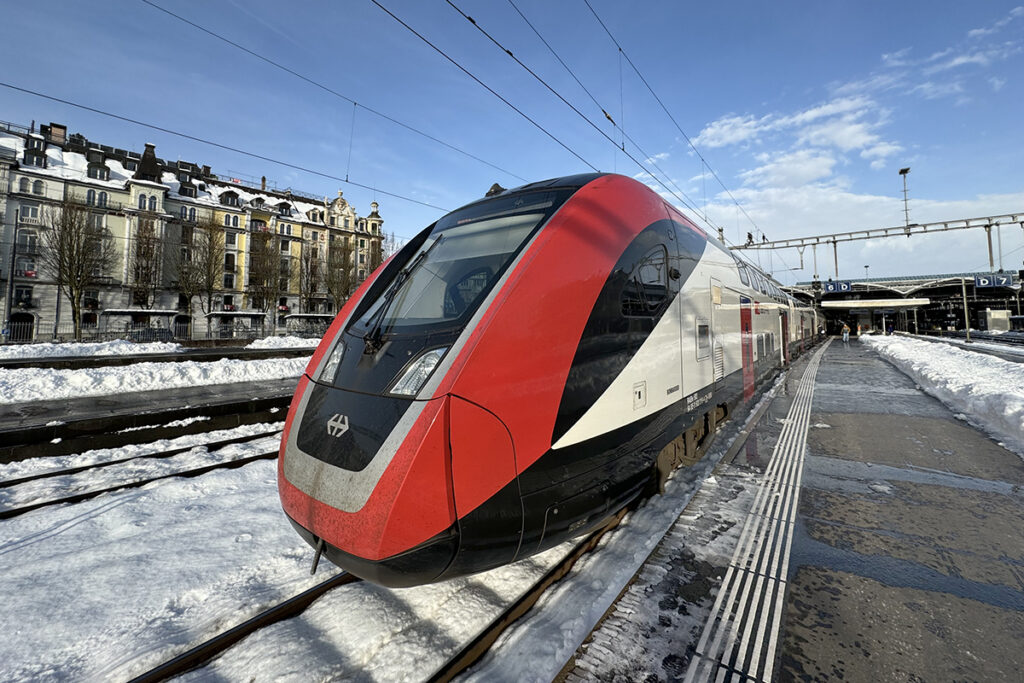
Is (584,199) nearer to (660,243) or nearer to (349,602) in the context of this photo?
(660,243)

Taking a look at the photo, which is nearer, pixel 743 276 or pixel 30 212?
pixel 743 276

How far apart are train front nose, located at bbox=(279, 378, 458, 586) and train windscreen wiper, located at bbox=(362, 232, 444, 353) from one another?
431 millimetres

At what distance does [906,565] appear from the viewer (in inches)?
133

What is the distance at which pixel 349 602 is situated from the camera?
2857mm

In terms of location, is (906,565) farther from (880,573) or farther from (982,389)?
(982,389)

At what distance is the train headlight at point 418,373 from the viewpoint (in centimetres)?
228

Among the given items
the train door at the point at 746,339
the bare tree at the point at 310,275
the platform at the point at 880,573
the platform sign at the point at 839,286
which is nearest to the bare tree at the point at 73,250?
the bare tree at the point at 310,275

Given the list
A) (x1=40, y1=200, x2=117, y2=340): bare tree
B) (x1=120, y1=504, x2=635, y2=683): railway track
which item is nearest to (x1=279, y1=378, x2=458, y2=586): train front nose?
(x1=120, y1=504, x2=635, y2=683): railway track

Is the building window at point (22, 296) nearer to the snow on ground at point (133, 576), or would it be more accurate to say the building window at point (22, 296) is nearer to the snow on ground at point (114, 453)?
the snow on ground at point (114, 453)

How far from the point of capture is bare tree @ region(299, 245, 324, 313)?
142 feet

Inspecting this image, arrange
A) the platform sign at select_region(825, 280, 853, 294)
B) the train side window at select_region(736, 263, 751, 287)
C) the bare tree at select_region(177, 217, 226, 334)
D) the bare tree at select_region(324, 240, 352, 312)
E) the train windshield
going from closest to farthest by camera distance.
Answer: the train windshield, the train side window at select_region(736, 263, 751, 287), the bare tree at select_region(177, 217, 226, 334), the bare tree at select_region(324, 240, 352, 312), the platform sign at select_region(825, 280, 853, 294)

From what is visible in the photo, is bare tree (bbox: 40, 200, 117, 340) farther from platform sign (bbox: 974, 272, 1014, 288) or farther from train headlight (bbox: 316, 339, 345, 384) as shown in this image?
platform sign (bbox: 974, 272, 1014, 288)

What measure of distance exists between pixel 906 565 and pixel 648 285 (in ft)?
10.2

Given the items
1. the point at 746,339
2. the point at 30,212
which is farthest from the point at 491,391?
the point at 30,212
